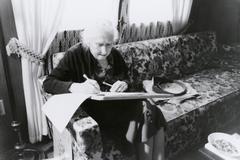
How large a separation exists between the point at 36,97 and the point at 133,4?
106 cm

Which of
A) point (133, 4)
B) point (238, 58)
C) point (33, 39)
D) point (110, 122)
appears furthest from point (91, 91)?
point (238, 58)

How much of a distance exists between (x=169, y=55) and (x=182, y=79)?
24cm

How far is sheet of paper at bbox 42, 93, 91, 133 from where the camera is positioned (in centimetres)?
116

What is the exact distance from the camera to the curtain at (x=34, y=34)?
1612 millimetres

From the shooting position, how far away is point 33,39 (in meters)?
1.67

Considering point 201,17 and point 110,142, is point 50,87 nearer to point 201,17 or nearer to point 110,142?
point 110,142

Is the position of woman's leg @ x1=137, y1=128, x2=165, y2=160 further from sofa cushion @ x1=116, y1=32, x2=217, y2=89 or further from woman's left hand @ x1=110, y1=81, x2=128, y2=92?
sofa cushion @ x1=116, y1=32, x2=217, y2=89

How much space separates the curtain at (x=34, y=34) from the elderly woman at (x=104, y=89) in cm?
39

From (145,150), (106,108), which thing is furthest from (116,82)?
(145,150)

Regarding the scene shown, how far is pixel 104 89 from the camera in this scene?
1.46 meters

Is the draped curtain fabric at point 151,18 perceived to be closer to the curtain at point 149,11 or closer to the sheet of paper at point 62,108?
the curtain at point 149,11

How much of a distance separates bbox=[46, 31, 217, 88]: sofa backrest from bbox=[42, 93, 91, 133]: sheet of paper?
47 centimetres

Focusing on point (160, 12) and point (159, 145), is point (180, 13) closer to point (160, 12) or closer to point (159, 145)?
point (160, 12)

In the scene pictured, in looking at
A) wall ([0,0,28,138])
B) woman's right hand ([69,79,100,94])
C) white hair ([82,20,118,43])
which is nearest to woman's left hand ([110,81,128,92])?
woman's right hand ([69,79,100,94])
